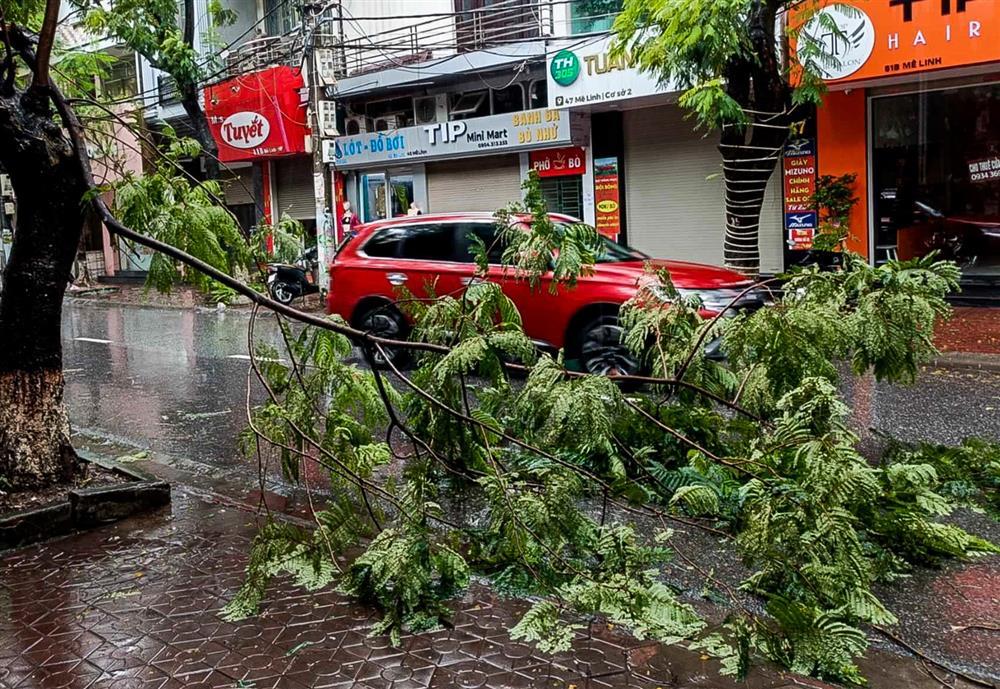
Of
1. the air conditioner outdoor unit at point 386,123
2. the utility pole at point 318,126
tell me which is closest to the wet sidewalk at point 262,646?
the utility pole at point 318,126

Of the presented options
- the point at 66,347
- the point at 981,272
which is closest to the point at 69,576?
the point at 66,347

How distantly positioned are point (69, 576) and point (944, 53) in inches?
549

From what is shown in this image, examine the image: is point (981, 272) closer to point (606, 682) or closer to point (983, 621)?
point (983, 621)

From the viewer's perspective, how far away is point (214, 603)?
16.2 feet

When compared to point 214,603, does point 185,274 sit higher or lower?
higher

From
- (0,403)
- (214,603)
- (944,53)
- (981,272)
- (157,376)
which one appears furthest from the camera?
(981,272)

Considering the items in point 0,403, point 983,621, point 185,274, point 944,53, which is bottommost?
point 983,621

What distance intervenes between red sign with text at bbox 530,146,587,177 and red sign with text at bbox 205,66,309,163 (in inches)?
263

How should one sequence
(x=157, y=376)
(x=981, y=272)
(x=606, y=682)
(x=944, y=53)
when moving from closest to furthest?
1. (x=606, y=682)
2. (x=157, y=376)
3. (x=944, y=53)
4. (x=981, y=272)

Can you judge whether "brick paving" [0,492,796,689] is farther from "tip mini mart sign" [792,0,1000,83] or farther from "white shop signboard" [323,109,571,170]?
"white shop signboard" [323,109,571,170]

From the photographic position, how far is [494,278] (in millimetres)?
9109

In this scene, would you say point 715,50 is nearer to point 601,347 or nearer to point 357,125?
point 601,347

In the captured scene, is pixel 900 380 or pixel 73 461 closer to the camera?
pixel 900 380

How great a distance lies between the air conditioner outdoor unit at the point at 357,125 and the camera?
2478 centimetres
